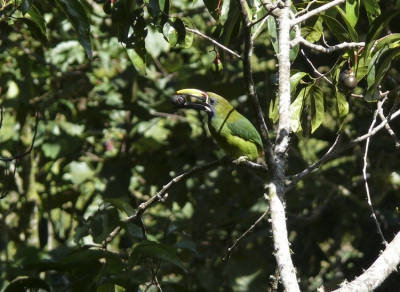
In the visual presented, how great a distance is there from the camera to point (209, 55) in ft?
16.2

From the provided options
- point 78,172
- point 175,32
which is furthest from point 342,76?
point 78,172

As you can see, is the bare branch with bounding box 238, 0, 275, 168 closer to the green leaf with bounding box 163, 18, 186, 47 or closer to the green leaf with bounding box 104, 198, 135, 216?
the green leaf with bounding box 163, 18, 186, 47

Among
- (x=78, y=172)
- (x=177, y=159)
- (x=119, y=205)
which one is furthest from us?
(x=78, y=172)

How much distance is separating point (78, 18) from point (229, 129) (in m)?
1.64

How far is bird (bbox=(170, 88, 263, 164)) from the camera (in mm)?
3961

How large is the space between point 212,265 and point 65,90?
165cm

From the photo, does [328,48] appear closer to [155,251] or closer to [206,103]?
[155,251]

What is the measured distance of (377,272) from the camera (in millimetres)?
1883

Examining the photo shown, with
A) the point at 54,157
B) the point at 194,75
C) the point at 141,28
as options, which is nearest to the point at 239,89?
the point at 194,75

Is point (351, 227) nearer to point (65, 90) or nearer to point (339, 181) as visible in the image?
point (339, 181)

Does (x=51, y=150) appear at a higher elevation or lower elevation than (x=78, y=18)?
lower

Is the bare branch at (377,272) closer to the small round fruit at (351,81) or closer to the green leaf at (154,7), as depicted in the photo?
the small round fruit at (351,81)

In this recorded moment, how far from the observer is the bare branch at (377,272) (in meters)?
1.79

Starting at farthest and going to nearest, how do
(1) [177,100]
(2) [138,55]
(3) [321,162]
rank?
(1) [177,100]
(2) [138,55]
(3) [321,162]
